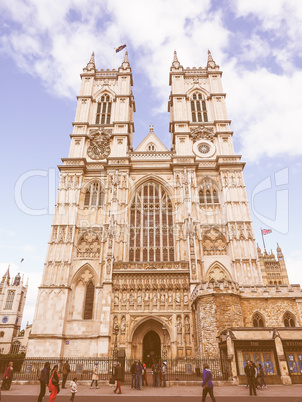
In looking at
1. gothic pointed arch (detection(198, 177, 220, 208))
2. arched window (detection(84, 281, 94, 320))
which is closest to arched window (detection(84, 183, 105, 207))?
arched window (detection(84, 281, 94, 320))

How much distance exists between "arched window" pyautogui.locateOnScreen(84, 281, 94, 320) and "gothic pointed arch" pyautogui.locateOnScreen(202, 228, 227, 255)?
10.9m

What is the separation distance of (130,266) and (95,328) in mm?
5698

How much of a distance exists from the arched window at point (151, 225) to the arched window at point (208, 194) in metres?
3.54

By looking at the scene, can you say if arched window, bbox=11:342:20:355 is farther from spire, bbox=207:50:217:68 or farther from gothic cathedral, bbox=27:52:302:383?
spire, bbox=207:50:217:68

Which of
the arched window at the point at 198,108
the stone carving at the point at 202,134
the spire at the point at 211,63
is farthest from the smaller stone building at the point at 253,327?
the spire at the point at 211,63

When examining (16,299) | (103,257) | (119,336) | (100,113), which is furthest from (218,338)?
(16,299)

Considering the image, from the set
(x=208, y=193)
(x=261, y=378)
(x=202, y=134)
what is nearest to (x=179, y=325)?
(x=261, y=378)

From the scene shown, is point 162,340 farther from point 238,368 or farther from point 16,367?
point 16,367

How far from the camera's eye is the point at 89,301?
25.9 meters

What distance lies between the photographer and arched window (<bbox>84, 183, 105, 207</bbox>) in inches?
1213

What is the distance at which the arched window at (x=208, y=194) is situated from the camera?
101 feet

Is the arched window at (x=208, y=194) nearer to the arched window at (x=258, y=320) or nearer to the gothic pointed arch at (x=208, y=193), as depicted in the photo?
the gothic pointed arch at (x=208, y=193)

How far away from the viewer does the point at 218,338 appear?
1805 cm

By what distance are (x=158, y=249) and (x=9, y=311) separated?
49.2 m
